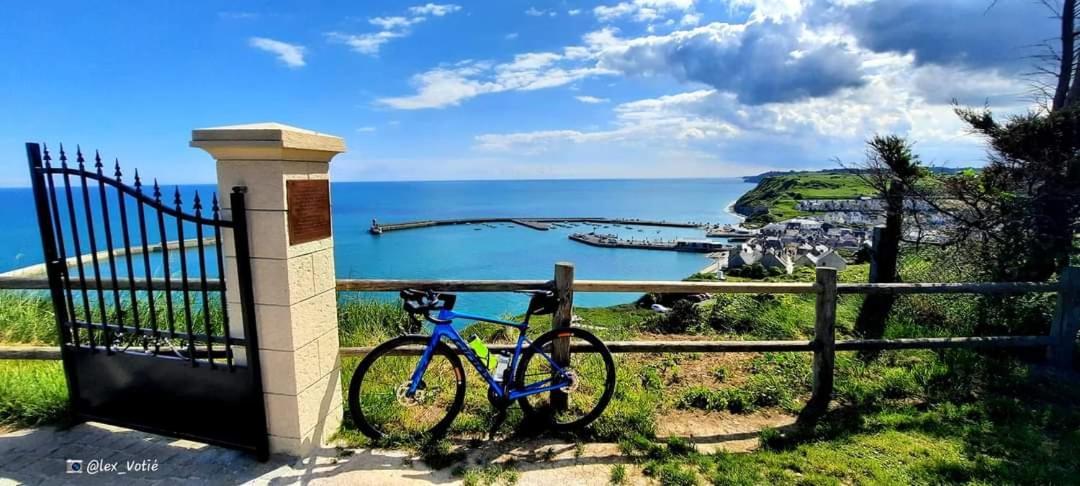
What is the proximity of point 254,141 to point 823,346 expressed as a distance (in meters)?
4.37

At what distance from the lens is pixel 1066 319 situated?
14.9ft

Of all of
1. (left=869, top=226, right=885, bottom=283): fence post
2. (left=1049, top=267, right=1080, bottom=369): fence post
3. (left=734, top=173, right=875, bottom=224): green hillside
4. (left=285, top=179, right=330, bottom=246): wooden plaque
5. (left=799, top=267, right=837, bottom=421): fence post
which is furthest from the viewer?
(left=734, top=173, right=875, bottom=224): green hillside

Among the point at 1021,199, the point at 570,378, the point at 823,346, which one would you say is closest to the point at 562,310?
the point at 570,378

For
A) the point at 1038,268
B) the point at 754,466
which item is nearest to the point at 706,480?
the point at 754,466

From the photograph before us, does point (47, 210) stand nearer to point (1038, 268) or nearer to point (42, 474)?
point (42, 474)

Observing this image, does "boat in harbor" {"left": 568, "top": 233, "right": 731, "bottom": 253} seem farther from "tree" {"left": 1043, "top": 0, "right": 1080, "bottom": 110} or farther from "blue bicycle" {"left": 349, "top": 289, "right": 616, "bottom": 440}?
"blue bicycle" {"left": 349, "top": 289, "right": 616, "bottom": 440}

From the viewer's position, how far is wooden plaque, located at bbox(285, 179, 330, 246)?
297cm

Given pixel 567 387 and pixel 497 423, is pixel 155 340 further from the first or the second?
pixel 567 387

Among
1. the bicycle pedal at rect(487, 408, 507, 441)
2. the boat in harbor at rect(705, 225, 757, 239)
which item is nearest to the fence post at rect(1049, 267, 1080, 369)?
the bicycle pedal at rect(487, 408, 507, 441)

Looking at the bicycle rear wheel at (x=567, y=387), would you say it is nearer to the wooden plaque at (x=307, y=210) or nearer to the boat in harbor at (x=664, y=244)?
the wooden plaque at (x=307, y=210)

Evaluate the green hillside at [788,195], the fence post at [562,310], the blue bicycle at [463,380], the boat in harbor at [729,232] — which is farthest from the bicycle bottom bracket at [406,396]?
the boat in harbor at [729,232]

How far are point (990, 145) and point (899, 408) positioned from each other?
3674mm

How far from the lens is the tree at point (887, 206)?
5.73 m

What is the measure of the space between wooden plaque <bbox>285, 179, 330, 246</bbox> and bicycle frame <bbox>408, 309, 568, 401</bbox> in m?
0.96
